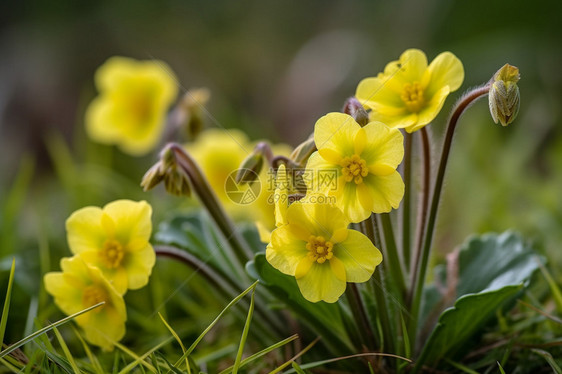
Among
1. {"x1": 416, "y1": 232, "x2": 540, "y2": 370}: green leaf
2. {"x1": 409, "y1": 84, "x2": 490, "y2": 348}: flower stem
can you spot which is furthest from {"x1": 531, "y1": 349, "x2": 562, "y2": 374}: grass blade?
{"x1": 409, "y1": 84, "x2": 490, "y2": 348}: flower stem

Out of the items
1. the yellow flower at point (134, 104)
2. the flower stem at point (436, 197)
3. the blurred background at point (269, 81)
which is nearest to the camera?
the flower stem at point (436, 197)

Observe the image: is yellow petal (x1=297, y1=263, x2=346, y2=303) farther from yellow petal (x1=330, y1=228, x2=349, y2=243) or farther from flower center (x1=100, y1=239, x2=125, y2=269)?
flower center (x1=100, y1=239, x2=125, y2=269)

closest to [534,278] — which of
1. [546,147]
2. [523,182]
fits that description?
[523,182]

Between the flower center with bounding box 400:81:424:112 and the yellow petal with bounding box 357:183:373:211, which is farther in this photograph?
the flower center with bounding box 400:81:424:112

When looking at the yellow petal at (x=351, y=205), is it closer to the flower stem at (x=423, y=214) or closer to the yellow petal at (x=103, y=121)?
the flower stem at (x=423, y=214)

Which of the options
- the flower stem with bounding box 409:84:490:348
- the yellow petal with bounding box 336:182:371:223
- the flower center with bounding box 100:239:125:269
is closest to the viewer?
the yellow petal with bounding box 336:182:371:223

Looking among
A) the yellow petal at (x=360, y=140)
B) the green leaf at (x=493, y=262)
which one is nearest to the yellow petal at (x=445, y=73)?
the yellow petal at (x=360, y=140)

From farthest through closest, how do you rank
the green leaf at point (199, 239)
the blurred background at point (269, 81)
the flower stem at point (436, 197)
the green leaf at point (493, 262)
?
the blurred background at point (269, 81) < the green leaf at point (199, 239) < the green leaf at point (493, 262) < the flower stem at point (436, 197)

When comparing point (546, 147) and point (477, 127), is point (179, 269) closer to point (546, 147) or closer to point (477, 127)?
point (477, 127)
